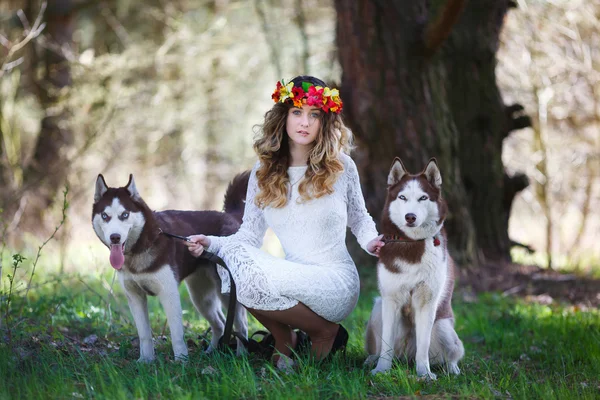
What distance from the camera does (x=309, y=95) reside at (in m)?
3.88

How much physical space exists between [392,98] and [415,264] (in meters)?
3.54

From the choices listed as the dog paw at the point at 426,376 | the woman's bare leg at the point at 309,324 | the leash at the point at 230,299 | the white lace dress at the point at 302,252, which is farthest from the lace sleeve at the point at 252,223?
the dog paw at the point at 426,376

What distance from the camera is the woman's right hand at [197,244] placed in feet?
12.7

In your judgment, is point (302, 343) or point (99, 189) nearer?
point (99, 189)

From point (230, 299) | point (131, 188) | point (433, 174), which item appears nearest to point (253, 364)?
point (230, 299)

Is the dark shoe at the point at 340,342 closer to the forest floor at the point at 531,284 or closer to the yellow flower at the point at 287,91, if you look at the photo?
the yellow flower at the point at 287,91

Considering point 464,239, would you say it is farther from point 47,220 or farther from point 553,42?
point 47,220

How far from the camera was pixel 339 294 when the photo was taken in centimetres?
380

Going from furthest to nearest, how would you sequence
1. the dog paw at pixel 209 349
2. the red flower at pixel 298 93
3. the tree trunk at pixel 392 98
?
the tree trunk at pixel 392 98
the dog paw at pixel 209 349
the red flower at pixel 298 93

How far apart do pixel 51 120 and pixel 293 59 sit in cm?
443

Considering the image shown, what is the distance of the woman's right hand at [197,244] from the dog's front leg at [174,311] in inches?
8.2

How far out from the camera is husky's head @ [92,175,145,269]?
3.64 meters

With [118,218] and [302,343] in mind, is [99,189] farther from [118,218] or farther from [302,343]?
[302,343]

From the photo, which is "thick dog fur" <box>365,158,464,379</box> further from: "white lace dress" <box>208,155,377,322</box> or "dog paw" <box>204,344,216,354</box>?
"dog paw" <box>204,344,216,354</box>
